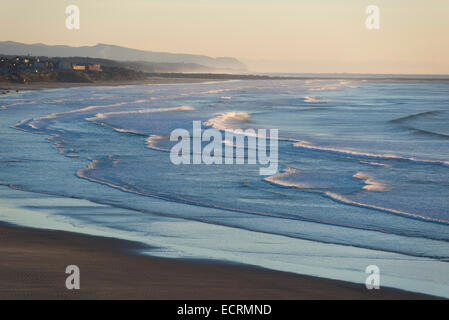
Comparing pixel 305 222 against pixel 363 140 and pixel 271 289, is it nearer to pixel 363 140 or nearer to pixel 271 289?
pixel 271 289

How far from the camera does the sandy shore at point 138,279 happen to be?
5898 mm

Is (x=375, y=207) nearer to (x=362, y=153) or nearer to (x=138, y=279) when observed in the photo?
(x=138, y=279)

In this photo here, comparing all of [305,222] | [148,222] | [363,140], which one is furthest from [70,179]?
[363,140]

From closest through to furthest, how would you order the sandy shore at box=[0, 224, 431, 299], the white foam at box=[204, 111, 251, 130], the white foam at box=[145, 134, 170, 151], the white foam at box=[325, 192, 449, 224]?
the sandy shore at box=[0, 224, 431, 299]
the white foam at box=[325, 192, 449, 224]
the white foam at box=[145, 134, 170, 151]
the white foam at box=[204, 111, 251, 130]

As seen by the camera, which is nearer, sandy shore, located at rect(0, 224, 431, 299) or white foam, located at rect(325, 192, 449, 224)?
sandy shore, located at rect(0, 224, 431, 299)

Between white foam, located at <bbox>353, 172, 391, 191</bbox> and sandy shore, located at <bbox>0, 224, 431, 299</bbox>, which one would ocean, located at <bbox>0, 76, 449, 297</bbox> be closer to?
white foam, located at <bbox>353, 172, 391, 191</bbox>

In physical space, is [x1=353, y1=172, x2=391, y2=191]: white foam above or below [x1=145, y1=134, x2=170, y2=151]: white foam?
below

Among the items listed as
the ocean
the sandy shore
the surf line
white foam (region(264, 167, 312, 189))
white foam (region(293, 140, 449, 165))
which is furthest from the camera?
white foam (region(293, 140, 449, 165))

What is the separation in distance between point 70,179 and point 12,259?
6.41 m

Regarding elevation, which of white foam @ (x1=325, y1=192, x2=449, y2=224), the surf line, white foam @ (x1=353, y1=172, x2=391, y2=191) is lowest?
white foam @ (x1=325, y1=192, x2=449, y2=224)

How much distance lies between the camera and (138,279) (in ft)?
21.0

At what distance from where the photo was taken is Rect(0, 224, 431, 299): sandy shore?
5898 millimetres

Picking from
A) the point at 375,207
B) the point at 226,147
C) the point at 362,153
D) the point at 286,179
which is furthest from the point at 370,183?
the point at 226,147

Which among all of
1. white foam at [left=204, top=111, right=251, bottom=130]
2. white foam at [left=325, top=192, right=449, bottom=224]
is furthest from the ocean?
white foam at [left=204, top=111, right=251, bottom=130]
